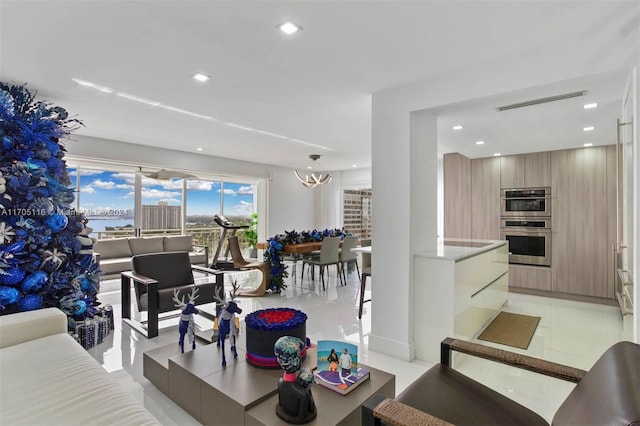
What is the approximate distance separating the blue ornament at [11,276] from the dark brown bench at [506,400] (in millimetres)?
3072

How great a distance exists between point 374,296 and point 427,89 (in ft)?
6.48

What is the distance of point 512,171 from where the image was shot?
573 cm

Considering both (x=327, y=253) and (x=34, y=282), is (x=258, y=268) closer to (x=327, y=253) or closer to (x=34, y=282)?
(x=327, y=253)

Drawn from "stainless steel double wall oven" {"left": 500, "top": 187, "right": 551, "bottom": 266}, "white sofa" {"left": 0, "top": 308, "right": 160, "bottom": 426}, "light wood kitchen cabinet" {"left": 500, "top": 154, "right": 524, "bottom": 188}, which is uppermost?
"light wood kitchen cabinet" {"left": 500, "top": 154, "right": 524, "bottom": 188}

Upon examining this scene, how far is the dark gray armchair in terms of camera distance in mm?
3498

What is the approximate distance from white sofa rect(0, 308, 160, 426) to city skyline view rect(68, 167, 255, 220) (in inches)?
159

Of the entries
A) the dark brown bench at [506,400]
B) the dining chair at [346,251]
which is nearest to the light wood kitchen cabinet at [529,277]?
the dining chair at [346,251]

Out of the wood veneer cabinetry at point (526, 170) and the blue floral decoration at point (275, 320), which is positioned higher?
the wood veneer cabinetry at point (526, 170)

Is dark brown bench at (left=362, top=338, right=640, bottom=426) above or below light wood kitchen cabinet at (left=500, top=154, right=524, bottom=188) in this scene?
below

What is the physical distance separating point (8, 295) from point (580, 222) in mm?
6915

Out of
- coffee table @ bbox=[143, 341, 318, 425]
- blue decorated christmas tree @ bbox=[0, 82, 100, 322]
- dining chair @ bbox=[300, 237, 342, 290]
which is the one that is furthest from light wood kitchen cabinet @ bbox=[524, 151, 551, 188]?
blue decorated christmas tree @ bbox=[0, 82, 100, 322]

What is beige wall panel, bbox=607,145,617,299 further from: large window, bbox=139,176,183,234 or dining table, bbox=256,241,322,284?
large window, bbox=139,176,183,234

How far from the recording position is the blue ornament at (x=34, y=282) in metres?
2.87

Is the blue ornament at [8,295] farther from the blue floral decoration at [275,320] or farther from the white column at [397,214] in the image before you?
the white column at [397,214]
